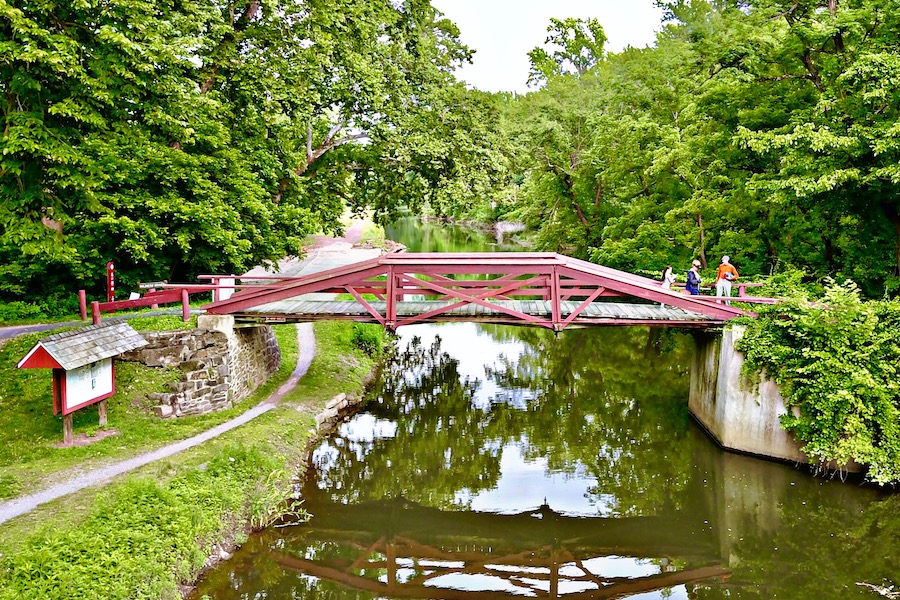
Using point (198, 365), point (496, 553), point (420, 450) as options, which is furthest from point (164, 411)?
point (496, 553)

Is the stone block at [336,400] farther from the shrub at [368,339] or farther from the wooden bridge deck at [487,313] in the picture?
the shrub at [368,339]

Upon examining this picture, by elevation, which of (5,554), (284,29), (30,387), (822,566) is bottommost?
(822,566)

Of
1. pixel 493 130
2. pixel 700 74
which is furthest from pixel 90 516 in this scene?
pixel 700 74

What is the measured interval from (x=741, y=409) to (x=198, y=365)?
12.9 metres

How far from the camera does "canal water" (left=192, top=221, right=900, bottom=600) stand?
10836 mm

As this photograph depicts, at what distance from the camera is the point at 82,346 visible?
12281mm

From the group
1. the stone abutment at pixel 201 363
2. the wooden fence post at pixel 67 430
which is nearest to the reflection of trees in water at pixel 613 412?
the stone abutment at pixel 201 363

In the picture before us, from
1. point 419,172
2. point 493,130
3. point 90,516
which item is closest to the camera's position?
point 90,516

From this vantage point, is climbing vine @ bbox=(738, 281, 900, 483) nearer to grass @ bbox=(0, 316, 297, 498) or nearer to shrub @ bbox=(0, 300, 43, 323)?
grass @ bbox=(0, 316, 297, 498)

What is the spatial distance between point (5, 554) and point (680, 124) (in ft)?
93.2

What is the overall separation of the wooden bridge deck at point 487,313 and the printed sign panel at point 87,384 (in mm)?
3648

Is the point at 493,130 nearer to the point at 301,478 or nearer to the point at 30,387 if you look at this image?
the point at 301,478

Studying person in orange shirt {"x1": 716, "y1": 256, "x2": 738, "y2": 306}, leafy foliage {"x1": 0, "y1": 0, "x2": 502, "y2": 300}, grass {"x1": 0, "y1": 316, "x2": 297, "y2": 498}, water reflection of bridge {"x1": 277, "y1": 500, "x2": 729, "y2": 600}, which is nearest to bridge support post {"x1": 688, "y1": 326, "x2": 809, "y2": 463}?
person in orange shirt {"x1": 716, "y1": 256, "x2": 738, "y2": 306}

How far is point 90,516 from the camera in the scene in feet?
32.1
